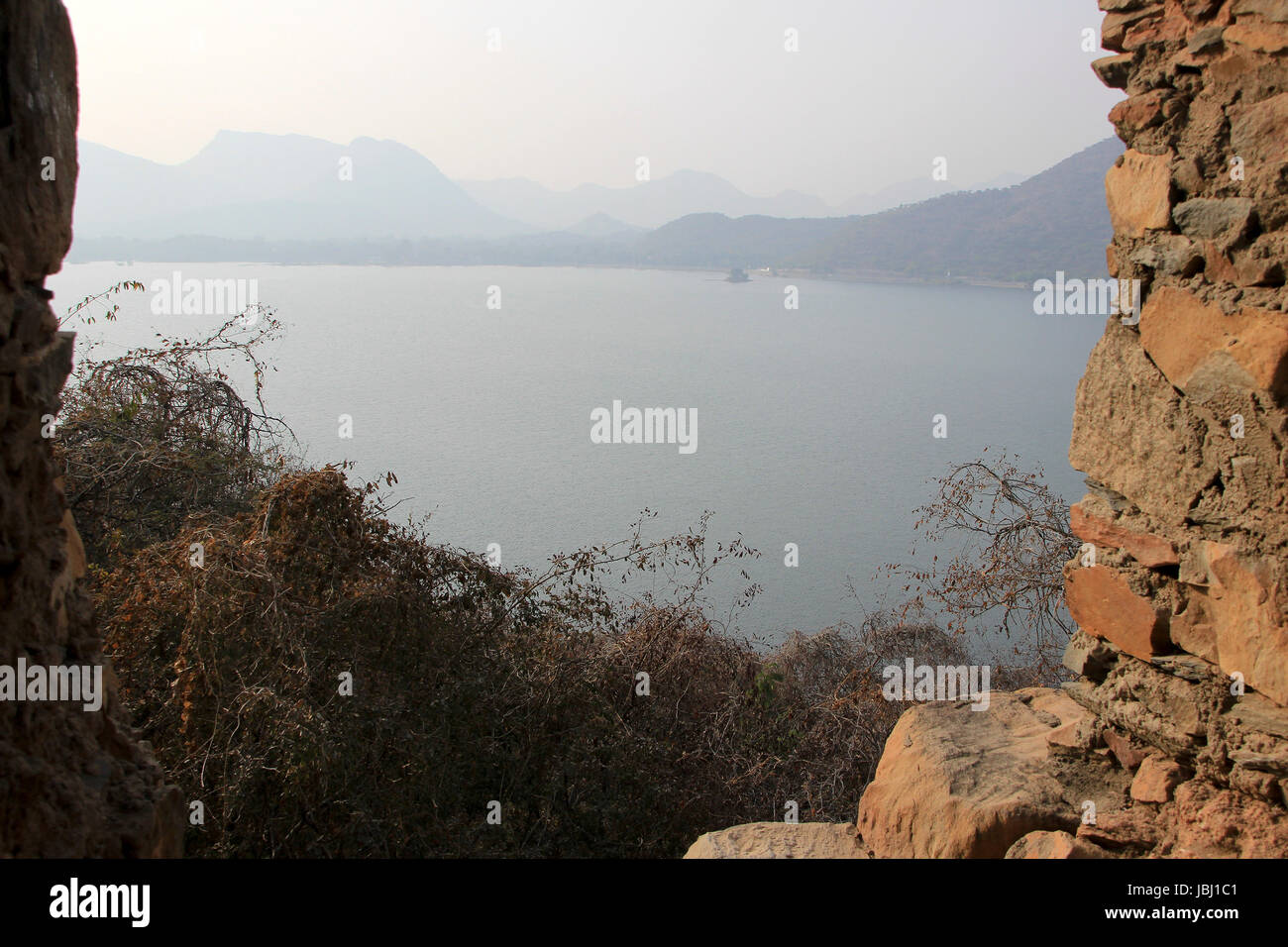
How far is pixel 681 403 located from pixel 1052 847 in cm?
1400

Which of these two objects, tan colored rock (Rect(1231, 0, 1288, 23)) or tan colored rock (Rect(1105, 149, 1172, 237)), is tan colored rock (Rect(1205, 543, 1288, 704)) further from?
tan colored rock (Rect(1231, 0, 1288, 23))

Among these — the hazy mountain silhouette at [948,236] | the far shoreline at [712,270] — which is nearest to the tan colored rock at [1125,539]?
the hazy mountain silhouette at [948,236]

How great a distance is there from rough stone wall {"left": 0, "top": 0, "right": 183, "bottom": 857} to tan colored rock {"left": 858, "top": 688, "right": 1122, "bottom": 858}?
2566 millimetres

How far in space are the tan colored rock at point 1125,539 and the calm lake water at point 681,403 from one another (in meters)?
5.33

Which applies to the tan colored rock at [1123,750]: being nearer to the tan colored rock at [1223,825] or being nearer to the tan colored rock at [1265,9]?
the tan colored rock at [1223,825]

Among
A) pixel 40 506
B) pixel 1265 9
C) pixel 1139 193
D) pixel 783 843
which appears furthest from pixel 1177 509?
pixel 40 506

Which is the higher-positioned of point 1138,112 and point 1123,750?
point 1138,112

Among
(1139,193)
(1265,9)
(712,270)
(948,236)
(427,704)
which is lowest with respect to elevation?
(427,704)

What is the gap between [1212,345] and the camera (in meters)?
2.83

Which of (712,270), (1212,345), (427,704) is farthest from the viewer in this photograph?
(712,270)

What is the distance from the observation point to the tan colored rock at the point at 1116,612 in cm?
304

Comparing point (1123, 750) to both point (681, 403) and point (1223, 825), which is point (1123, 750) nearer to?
point (1223, 825)
